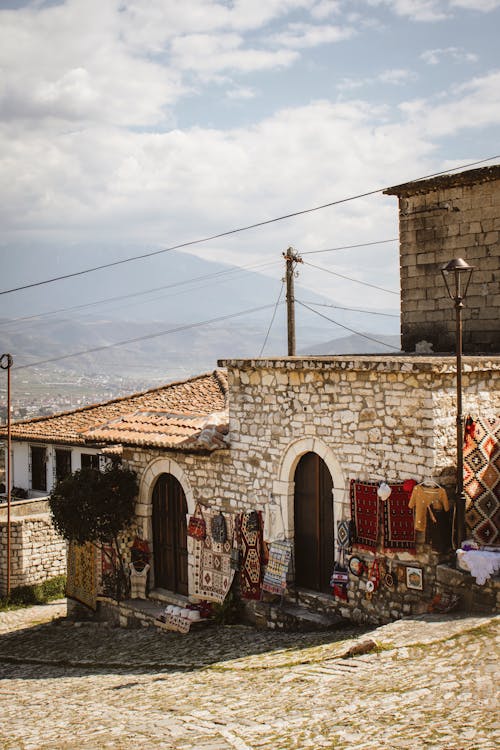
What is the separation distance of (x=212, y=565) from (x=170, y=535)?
1551mm

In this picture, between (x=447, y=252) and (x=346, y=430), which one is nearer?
(x=346, y=430)

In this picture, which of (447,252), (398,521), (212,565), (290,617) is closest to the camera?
(398,521)

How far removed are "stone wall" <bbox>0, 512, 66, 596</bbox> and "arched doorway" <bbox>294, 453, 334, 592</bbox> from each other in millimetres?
10638

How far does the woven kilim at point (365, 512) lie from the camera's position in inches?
436

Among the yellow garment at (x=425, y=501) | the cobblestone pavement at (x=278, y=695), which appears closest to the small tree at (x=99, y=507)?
the cobblestone pavement at (x=278, y=695)

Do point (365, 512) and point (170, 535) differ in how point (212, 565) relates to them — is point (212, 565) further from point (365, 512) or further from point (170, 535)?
point (365, 512)

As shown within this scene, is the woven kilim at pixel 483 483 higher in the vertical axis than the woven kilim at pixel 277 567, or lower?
higher

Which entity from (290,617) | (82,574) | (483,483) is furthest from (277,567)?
(82,574)

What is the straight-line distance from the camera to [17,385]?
164375 millimetres

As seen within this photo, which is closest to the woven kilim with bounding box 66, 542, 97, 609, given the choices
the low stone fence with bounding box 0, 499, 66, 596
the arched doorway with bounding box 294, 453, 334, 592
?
the low stone fence with bounding box 0, 499, 66, 596

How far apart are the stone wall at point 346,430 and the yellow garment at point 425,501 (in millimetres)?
202

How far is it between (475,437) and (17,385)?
534ft

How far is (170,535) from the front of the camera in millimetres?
15039

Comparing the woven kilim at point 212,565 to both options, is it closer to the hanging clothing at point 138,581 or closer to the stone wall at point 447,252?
the hanging clothing at point 138,581
